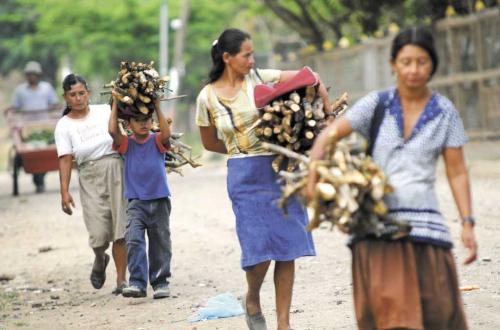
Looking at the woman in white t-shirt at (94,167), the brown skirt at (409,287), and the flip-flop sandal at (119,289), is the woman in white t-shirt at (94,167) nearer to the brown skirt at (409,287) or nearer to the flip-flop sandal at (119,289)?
the flip-flop sandal at (119,289)

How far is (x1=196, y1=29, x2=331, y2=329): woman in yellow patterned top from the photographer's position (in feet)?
21.9

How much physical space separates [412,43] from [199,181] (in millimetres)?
16976

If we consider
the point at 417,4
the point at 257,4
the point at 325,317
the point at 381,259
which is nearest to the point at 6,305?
the point at 325,317

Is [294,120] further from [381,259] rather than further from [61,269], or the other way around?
[61,269]

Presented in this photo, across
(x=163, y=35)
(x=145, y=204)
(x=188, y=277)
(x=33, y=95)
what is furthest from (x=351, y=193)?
(x=163, y=35)

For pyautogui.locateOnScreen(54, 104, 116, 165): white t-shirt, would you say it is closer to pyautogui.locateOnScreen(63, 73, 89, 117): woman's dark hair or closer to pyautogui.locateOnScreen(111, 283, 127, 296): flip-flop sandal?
pyautogui.locateOnScreen(63, 73, 89, 117): woman's dark hair

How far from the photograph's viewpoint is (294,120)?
6.34 meters

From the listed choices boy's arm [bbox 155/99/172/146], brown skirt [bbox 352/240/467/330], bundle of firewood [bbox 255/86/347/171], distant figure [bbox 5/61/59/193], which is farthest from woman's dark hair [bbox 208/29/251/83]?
distant figure [bbox 5/61/59/193]

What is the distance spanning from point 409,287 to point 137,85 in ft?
12.4

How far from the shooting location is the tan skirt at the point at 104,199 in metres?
9.22

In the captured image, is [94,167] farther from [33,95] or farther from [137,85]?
[33,95]

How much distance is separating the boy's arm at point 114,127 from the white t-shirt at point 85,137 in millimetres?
387

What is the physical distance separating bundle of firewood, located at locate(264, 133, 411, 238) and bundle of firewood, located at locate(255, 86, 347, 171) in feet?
4.37

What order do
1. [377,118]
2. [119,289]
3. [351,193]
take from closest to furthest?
[351,193] < [377,118] < [119,289]
